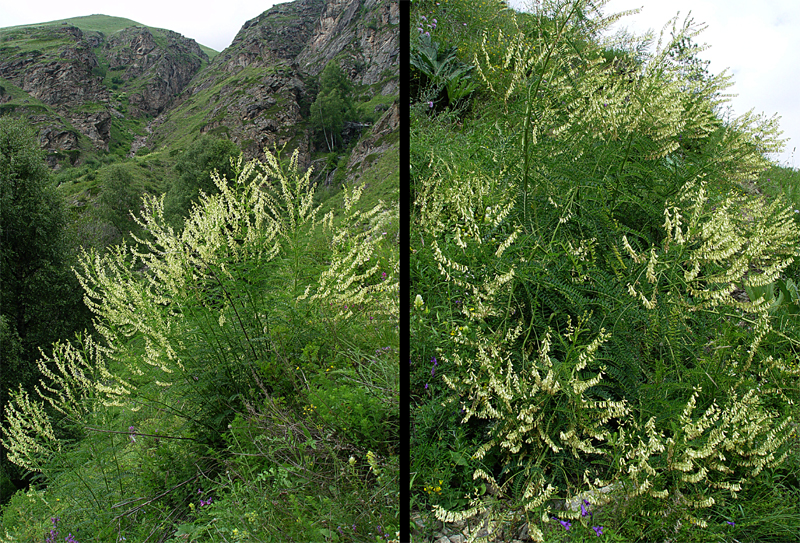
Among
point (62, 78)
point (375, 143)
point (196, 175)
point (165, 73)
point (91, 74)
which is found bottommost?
point (196, 175)

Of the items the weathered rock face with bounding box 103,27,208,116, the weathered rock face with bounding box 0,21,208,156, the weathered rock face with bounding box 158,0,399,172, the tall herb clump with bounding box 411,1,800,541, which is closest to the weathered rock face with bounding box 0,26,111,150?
the weathered rock face with bounding box 0,21,208,156

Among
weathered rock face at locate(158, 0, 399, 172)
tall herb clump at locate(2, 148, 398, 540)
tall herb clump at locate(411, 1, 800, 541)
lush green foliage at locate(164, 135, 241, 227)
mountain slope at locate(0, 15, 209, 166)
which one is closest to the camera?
tall herb clump at locate(411, 1, 800, 541)

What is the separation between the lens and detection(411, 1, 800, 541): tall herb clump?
1.51 metres

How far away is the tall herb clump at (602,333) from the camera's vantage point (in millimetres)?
1510

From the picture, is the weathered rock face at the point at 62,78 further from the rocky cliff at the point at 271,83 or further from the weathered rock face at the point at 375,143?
the weathered rock face at the point at 375,143

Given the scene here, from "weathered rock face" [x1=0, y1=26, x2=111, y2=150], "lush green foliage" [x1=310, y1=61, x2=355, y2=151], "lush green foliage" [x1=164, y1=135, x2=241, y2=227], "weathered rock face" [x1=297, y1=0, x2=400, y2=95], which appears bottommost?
"lush green foliage" [x1=164, y1=135, x2=241, y2=227]

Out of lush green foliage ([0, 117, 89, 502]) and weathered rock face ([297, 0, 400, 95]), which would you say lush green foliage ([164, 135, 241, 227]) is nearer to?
weathered rock face ([297, 0, 400, 95])

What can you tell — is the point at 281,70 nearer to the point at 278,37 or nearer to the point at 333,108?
the point at 278,37

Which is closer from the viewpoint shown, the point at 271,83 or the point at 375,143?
the point at 375,143

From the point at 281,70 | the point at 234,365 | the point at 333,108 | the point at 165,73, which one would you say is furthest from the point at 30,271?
the point at 234,365

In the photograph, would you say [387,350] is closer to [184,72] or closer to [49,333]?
[184,72]

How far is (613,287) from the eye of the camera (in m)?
1.82

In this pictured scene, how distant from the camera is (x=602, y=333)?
1474mm

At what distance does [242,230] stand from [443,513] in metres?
2.31
